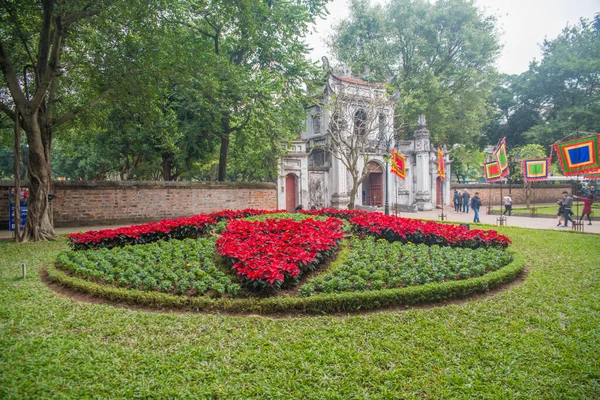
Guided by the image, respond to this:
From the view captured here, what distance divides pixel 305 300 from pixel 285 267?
0.66m

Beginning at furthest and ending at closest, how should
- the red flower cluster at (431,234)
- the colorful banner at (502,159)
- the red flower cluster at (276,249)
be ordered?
the colorful banner at (502,159) < the red flower cluster at (431,234) < the red flower cluster at (276,249)

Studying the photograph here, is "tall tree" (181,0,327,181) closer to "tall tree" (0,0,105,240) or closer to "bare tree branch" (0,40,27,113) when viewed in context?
"tall tree" (0,0,105,240)

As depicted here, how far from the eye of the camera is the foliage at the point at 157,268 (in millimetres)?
4844

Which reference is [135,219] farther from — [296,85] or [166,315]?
[166,315]

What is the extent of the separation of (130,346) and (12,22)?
10.8 metres

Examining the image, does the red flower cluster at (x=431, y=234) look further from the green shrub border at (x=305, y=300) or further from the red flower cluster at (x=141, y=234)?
the red flower cluster at (x=141, y=234)

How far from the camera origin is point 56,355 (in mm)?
3037

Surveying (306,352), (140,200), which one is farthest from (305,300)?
(140,200)

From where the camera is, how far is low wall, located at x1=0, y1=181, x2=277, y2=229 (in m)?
13.2

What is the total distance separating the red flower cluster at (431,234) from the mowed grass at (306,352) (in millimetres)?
2889

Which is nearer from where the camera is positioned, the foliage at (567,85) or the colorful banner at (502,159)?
the colorful banner at (502,159)

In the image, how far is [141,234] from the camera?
796 centimetres

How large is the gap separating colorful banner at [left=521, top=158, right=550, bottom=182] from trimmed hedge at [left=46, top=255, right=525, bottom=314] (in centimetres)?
1586

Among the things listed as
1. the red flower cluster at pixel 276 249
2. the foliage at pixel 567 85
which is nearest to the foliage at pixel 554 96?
the foliage at pixel 567 85
